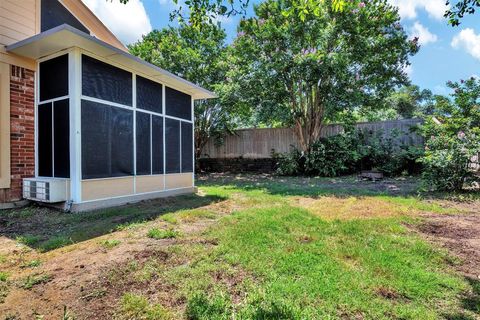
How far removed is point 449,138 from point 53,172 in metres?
8.04

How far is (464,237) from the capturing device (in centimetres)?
352

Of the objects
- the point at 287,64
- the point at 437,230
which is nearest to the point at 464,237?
the point at 437,230

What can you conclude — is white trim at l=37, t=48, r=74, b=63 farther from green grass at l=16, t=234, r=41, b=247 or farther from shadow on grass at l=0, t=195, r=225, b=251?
green grass at l=16, t=234, r=41, b=247

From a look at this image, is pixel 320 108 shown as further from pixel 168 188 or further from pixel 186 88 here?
pixel 168 188

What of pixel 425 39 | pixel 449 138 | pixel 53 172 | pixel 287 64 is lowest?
pixel 53 172

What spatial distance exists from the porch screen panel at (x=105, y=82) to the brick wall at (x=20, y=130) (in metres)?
1.30

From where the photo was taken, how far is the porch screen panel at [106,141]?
4.91 meters

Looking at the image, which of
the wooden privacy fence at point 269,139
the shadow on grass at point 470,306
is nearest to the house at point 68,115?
the shadow on grass at point 470,306

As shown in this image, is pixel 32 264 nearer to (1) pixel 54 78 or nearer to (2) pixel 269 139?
(1) pixel 54 78

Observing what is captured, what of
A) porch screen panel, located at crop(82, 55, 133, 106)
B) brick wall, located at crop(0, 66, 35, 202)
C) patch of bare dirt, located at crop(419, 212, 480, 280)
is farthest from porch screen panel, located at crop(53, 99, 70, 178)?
patch of bare dirt, located at crop(419, 212, 480, 280)

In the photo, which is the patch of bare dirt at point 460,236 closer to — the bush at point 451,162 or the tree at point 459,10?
the bush at point 451,162

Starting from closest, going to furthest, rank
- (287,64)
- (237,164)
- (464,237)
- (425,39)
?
(464,237) → (287,64) → (425,39) → (237,164)

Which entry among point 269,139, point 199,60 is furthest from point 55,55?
point 269,139

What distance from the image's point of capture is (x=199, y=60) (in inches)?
447
